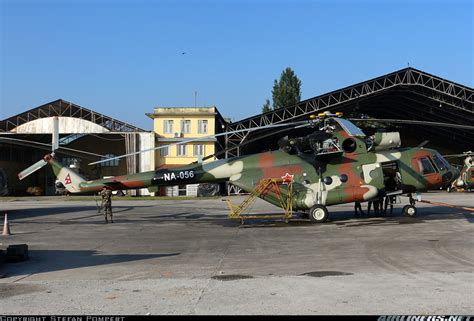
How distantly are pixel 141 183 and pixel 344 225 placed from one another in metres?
8.14

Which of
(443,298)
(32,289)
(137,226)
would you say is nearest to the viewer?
(443,298)

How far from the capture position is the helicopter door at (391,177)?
1927 centimetres

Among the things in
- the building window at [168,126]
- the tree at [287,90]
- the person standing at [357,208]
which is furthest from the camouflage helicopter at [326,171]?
→ the tree at [287,90]

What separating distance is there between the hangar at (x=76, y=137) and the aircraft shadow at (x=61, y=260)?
3917cm

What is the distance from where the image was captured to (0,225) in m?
20.9

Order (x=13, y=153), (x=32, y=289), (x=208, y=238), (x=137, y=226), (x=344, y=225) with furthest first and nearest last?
1. (x=13, y=153)
2. (x=137, y=226)
3. (x=344, y=225)
4. (x=208, y=238)
5. (x=32, y=289)

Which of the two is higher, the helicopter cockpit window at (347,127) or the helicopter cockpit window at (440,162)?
the helicopter cockpit window at (347,127)

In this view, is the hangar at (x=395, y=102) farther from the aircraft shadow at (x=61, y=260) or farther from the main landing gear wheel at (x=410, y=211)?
the aircraft shadow at (x=61, y=260)

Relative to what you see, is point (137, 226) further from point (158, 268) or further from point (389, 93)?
point (389, 93)

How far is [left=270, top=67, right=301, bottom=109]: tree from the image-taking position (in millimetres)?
82188

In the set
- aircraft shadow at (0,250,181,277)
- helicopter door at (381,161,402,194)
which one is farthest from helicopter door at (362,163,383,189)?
aircraft shadow at (0,250,181,277)

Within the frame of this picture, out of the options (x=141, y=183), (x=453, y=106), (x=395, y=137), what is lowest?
(x=141, y=183)

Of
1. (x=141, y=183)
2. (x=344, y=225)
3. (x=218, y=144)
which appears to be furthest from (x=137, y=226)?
(x=218, y=144)

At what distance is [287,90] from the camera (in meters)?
82.8
